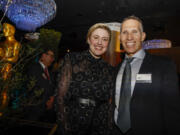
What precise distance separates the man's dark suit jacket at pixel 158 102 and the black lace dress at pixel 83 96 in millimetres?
432

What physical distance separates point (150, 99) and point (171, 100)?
16 cm

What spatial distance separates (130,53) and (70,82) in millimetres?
738

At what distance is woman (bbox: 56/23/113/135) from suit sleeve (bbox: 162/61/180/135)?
2.08 ft

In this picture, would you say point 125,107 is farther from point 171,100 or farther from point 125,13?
point 125,13

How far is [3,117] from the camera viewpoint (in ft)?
2.53

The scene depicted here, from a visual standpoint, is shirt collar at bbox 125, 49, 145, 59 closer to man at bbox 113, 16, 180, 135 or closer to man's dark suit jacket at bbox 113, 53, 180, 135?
man at bbox 113, 16, 180, 135

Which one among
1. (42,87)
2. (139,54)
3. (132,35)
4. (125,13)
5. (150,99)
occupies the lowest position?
(42,87)

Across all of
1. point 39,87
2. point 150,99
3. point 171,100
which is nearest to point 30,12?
point 39,87

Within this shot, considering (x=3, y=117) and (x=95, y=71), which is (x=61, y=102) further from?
(x=3, y=117)

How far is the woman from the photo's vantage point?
1.52m

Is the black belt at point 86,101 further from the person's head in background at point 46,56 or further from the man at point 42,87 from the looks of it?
the person's head in background at point 46,56

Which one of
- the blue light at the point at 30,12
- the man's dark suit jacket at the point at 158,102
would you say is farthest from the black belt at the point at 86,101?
the blue light at the point at 30,12

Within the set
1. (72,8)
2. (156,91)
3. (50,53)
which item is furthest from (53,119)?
(72,8)

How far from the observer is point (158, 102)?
4.05ft
